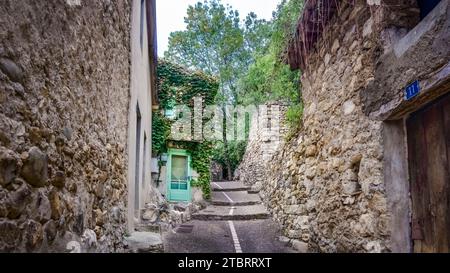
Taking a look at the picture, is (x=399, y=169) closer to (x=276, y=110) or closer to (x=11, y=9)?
(x=11, y=9)

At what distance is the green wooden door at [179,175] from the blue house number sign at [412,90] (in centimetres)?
940

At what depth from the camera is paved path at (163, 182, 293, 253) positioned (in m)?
6.34

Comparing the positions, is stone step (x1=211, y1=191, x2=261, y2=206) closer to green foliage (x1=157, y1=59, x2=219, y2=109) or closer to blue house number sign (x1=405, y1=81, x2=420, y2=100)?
green foliage (x1=157, y1=59, x2=219, y2=109)

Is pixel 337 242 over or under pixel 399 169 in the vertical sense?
under

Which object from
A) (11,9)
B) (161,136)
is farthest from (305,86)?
(161,136)

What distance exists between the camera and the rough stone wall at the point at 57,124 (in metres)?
1.43

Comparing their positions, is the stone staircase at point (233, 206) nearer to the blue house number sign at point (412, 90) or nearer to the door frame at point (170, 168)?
the door frame at point (170, 168)

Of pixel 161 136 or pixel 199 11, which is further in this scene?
pixel 199 11

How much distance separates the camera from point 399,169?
3135 millimetres

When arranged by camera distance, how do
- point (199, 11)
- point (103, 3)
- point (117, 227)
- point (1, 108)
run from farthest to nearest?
point (199, 11)
point (117, 227)
point (103, 3)
point (1, 108)

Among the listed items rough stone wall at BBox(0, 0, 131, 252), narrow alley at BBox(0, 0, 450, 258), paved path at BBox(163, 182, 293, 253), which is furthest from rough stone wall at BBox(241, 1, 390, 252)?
rough stone wall at BBox(0, 0, 131, 252)

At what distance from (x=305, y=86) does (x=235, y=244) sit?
3240 millimetres
